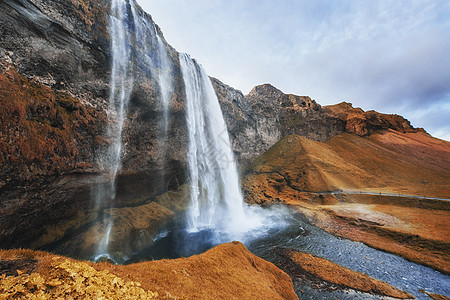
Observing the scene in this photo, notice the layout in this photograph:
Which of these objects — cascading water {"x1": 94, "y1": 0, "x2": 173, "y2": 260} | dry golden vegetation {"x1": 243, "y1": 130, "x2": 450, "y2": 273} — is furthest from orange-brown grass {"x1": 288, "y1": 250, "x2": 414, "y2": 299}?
cascading water {"x1": 94, "y1": 0, "x2": 173, "y2": 260}

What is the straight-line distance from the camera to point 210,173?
25359mm

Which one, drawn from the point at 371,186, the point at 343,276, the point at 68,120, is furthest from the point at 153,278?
the point at 371,186

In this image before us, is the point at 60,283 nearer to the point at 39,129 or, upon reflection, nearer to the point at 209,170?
the point at 39,129

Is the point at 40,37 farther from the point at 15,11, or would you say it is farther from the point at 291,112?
the point at 291,112

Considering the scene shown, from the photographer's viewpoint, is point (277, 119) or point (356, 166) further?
point (277, 119)

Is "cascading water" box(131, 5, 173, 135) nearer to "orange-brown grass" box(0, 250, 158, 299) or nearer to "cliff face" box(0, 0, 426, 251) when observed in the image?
"cliff face" box(0, 0, 426, 251)

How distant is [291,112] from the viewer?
153 ft

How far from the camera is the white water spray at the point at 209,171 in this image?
840 inches

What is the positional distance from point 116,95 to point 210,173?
14701mm

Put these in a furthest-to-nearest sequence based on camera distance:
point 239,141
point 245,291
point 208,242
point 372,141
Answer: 1. point 372,141
2. point 239,141
3. point 208,242
4. point 245,291

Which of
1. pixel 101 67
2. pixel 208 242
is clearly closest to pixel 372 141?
pixel 208 242

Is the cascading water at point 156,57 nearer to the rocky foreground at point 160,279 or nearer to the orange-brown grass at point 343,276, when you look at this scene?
the rocky foreground at point 160,279

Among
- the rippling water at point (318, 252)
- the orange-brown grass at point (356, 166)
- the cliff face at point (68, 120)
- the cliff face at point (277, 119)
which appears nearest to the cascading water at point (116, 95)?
the cliff face at point (68, 120)

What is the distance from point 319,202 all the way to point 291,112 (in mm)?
27393
